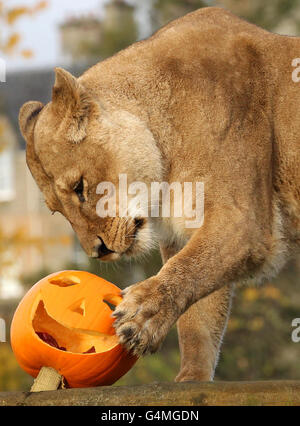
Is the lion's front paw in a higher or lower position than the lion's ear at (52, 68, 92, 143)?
lower

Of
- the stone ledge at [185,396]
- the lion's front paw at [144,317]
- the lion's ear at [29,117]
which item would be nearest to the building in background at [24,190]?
the lion's ear at [29,117]

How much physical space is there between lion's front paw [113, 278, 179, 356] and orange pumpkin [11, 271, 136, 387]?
13 cm

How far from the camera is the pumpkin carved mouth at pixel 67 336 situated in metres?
4.16

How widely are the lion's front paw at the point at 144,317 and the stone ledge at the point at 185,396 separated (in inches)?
16.5

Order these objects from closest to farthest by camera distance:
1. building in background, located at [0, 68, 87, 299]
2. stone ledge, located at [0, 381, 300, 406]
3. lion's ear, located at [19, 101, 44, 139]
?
stone ledge, located at [0, 381, 300, 406] → lion's ear, located at [19, 101, 44, 139] → building in background, located at [0, 68, 87, 299]

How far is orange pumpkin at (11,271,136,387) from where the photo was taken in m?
4.08

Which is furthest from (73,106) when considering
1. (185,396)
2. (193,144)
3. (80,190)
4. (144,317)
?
(185,396)

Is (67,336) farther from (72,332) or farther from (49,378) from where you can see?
(49,378)

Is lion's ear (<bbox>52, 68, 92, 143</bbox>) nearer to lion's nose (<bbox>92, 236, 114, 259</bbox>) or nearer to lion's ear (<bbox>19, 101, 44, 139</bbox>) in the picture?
lion's ear (<bbox>19, 101, 44, 139</bbox>)

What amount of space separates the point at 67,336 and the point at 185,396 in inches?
38.8

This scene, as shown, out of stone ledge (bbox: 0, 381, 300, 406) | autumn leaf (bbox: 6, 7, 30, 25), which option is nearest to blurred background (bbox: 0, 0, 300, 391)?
autumn leaf (bbox: 6, 7, 30, 25)

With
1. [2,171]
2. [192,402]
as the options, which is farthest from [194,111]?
[2,171]

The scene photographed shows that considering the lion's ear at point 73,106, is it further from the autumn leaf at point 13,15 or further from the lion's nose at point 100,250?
the autumn leaf at point 13,15
